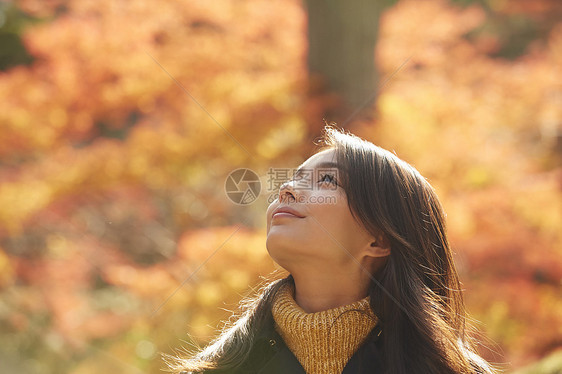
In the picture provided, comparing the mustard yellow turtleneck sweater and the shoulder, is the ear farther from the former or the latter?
the shoulder

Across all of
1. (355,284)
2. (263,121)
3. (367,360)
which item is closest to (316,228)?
(355,284)

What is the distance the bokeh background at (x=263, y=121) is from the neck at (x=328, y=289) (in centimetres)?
186

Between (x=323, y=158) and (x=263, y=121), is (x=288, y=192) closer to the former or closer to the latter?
(x=323, y=158)

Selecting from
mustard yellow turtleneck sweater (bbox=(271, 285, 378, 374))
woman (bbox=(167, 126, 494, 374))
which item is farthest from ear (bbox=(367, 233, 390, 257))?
mustard yellow turtleneck sweater (bbox=(271, 285, 378, 374))

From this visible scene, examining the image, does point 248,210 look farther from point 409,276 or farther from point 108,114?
point 409,276

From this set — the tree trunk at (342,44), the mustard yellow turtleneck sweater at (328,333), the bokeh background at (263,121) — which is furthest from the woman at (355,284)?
the tree trunk at (342,44)

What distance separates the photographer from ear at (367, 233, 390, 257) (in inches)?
66.3

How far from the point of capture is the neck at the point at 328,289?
1.65 meters

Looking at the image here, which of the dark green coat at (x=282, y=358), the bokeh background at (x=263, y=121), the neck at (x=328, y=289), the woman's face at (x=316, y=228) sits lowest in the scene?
the dark green coat at (x=282, y=358)

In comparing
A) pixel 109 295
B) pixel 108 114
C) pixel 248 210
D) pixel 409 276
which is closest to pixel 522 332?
pixel 248 210

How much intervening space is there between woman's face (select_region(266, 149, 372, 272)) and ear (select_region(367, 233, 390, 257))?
2 cm

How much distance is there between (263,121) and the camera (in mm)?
4082

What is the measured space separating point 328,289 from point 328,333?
0.48ft

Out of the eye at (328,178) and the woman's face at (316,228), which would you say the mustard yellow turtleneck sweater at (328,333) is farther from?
the eye at (328,178)
